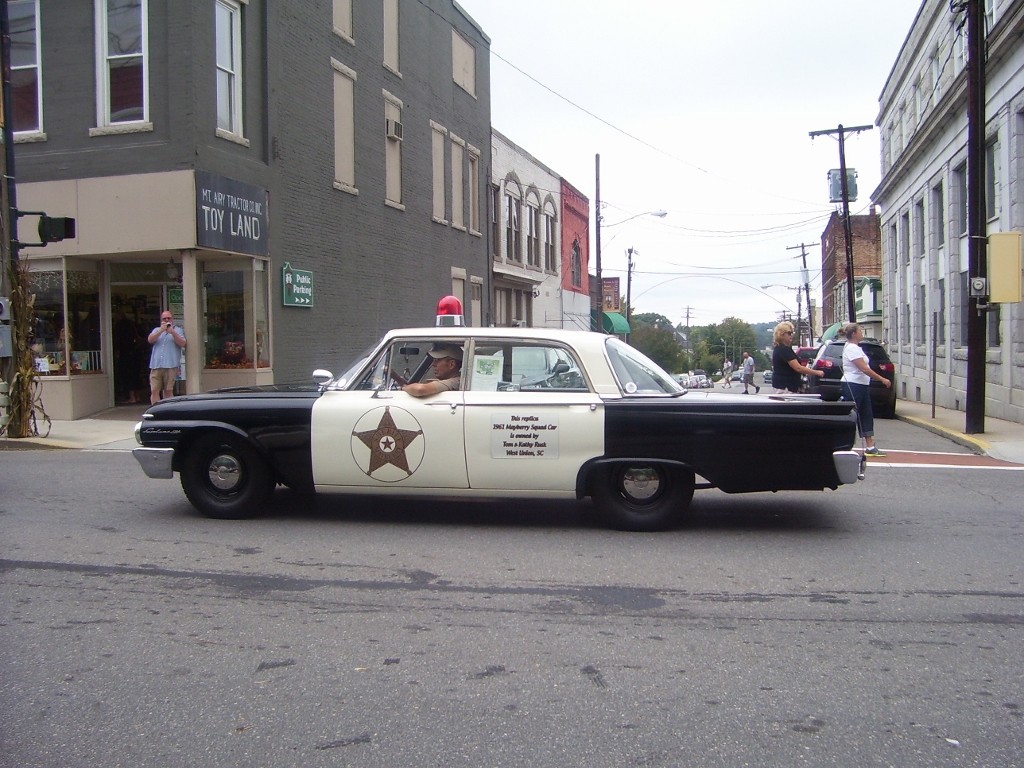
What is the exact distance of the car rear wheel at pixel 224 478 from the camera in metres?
7.25

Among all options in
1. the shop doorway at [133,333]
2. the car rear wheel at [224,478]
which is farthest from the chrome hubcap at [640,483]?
the shop doorway at [133,333]

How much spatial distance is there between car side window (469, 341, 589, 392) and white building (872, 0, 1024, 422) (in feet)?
43.5

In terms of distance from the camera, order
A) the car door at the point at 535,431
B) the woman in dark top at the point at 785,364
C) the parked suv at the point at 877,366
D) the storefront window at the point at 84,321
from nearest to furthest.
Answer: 1. the car door at the point at 535,431
2. the woman in dark top at the point at 785,364
3. the storefront window at the point at 84,321
4. the parked suv at the point at 877,366

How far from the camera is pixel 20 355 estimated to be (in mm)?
12914

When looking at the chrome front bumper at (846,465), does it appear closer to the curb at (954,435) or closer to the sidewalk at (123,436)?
the sidewalk at (123,436)

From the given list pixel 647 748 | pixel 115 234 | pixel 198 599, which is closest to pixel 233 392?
Result: pixel 198 599

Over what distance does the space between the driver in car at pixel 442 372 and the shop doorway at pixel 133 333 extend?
35.7 ft

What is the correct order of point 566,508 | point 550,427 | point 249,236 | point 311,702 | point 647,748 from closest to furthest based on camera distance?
1. point 647,748
2. point 311,702
3. point 550,427
4. point 566,508
5. point 249,236

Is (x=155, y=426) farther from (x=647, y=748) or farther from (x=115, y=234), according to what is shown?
(x=115, y=234)

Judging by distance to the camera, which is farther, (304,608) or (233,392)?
(233,392)

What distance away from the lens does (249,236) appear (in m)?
16.2

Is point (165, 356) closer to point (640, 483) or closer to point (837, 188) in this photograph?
point (640, 483)

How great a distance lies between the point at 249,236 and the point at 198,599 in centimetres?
1193

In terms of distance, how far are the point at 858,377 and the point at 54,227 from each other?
1039 cm
